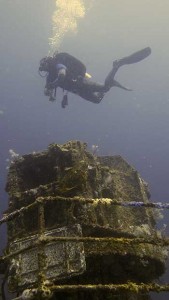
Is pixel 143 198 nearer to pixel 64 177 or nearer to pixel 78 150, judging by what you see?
pixel 78 150

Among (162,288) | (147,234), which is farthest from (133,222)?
(162,288)

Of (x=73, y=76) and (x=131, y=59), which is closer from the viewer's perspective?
(x=73, y=76)

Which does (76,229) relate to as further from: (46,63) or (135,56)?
(135,56)

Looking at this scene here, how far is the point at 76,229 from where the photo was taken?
5375 mm

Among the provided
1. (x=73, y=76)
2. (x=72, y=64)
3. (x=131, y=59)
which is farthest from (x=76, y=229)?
(x=131, y=59)

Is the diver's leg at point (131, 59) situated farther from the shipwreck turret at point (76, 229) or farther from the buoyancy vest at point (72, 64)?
the shipwreck turret at point (76, 229)

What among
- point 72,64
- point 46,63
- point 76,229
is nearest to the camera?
point 76,229

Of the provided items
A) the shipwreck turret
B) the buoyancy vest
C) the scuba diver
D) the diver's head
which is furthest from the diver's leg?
the shipwreck turret

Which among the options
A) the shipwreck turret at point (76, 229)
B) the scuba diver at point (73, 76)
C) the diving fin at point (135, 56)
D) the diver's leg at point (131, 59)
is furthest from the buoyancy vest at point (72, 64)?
the shipwreck turret at point (76, 229)

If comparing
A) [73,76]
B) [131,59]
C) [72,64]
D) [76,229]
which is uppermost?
[131,59]

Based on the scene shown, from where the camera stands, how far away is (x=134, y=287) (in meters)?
3.70

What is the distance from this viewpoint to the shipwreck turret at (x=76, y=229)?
490 cm

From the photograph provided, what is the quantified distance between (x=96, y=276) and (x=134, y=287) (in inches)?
104

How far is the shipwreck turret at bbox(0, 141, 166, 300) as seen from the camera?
16.1 feet
